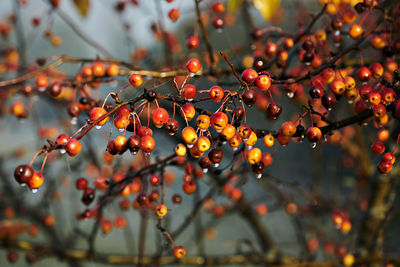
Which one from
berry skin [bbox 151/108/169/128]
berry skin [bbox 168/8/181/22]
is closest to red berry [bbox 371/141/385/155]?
berry skin [bbox 151/108/169/128]

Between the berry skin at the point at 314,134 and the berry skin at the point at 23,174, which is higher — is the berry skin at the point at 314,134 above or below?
above

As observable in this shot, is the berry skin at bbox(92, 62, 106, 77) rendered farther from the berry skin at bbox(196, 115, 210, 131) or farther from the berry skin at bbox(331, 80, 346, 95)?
the berry skin at bbox(331, 80, 346, 95)

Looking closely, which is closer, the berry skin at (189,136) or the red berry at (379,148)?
the berry skin at (189,136)

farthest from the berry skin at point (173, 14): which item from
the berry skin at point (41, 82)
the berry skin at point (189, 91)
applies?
the berry skin at point (189, 91)

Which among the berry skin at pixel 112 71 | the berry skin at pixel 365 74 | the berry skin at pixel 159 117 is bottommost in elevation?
the berry skin at pixel 159 117

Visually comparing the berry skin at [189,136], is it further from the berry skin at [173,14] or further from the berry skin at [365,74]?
the berry skin at [173,14]

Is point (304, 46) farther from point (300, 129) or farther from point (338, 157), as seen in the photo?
point (338, 157)

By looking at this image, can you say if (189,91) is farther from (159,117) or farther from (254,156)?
(254,156)

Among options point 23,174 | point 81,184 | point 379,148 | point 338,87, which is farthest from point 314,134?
point 81,184
